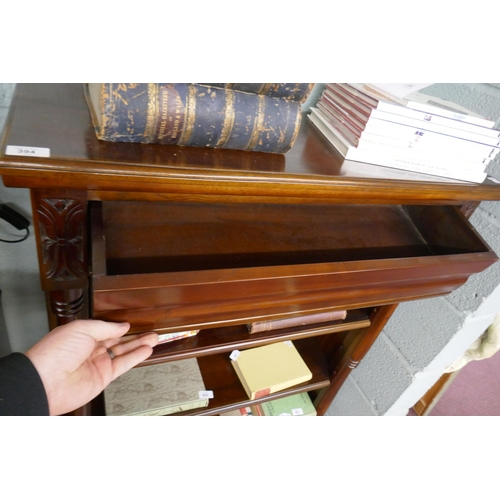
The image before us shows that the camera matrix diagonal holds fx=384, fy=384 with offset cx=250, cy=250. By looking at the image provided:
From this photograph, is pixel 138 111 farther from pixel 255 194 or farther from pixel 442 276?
pixel 442 276

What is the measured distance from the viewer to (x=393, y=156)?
2.21ft

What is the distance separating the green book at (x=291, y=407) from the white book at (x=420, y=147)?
823 mm

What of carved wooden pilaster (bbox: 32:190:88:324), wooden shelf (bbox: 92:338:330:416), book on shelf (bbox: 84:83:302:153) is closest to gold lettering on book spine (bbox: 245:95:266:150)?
book on shelf (bbox: 84:83:302:153)

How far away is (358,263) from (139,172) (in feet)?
1.14

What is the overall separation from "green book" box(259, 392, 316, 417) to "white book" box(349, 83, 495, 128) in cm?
89

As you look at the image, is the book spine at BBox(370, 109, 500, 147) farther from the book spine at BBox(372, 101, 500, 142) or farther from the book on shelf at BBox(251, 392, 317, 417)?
the book on shelf at BBox(251, 392, 317, 417)

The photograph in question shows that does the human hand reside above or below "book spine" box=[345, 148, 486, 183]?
below

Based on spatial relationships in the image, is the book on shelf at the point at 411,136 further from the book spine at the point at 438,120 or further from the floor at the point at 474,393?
the floor at the point at 474,393

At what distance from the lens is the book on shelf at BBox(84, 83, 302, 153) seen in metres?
0.47

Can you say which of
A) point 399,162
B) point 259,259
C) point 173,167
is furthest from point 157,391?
point 399,162

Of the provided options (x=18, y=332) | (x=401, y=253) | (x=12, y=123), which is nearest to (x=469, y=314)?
(x=401, y=253)

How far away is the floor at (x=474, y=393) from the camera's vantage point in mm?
1887

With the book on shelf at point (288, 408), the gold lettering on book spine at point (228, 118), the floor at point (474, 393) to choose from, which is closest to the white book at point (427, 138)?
the gold lettering on book spine at point (228, 118)

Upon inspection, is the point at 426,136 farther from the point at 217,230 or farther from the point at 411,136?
the point at 217,230
